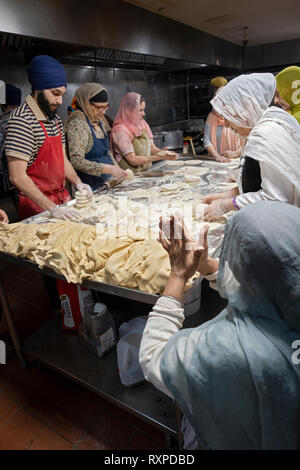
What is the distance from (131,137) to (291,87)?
4.89 feet

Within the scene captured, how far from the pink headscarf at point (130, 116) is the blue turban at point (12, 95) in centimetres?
104

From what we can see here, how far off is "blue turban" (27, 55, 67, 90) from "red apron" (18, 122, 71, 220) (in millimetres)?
245

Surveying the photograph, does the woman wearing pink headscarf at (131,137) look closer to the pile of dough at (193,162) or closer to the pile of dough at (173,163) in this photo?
the pile of dough at (173,163)

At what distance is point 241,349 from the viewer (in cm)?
58

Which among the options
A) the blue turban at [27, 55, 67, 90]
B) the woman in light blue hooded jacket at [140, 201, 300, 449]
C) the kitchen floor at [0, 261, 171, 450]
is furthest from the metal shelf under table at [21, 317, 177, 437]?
the blue turban at [27, 55, 67, 90]

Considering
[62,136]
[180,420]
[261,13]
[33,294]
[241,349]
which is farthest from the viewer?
[261,13]

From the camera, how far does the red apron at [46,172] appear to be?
1939 millimetres

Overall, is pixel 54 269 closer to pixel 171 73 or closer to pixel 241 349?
pixel 241 349

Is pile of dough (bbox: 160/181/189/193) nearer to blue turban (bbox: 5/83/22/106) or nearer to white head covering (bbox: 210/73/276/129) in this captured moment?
white head covering (bbox: 210/73/276/129)

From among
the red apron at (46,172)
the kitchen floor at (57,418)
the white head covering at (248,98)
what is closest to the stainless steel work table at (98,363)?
the kitchen floor at (57,418)

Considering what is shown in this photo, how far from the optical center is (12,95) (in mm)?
2809

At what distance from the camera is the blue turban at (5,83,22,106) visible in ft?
9.13

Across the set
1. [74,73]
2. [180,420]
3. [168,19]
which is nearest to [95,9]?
[168,19]
